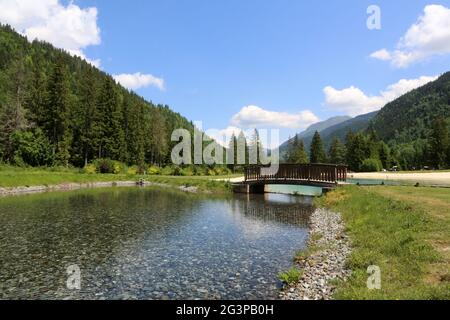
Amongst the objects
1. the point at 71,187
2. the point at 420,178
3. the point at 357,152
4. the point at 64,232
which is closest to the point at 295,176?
the point at 420,178

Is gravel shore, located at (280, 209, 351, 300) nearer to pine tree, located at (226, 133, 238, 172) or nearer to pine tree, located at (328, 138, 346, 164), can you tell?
pine tree, located at (226, 133, 238, 172)

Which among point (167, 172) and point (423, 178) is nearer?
point (423, 178)

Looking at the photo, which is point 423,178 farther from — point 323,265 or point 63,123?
point 63,123

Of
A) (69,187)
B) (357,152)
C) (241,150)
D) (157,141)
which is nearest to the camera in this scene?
(69,187)

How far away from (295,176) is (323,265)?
2965 centimetres

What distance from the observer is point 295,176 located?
41.8m

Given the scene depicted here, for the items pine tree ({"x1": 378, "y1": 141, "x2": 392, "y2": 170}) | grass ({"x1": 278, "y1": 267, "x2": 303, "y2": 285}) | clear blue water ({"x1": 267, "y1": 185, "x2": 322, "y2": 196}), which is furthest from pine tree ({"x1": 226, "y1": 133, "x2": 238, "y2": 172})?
grass ({"x1": 278, "y1": 267, "x2": 303, "y2": 285})

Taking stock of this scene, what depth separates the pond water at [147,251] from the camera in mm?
11477

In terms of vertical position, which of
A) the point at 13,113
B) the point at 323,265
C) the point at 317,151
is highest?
the point at 13,113

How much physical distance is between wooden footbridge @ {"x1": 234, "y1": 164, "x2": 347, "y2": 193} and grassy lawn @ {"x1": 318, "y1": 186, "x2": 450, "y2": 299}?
17814 millimetres

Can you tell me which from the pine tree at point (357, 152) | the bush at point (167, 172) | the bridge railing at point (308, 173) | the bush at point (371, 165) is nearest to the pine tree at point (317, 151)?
the pine tree at point (357, 152)

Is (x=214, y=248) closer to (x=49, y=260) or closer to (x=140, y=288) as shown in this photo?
(x=140, y=288)

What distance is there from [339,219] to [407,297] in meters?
14.4
